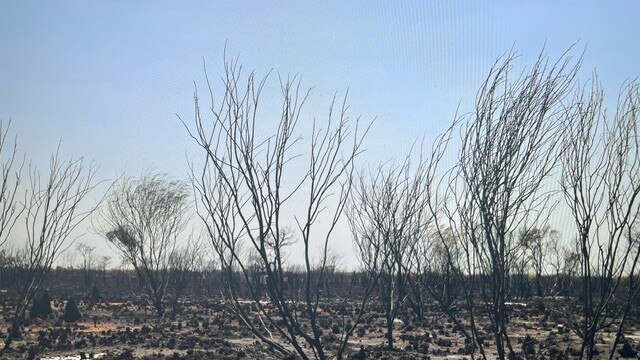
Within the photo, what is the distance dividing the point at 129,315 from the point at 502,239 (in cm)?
2761

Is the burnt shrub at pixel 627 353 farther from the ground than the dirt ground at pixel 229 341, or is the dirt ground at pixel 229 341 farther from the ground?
the burnt shrub at pixel 627 353

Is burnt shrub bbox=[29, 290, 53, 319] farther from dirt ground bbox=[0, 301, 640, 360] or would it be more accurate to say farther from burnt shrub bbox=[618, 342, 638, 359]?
burnt shrub bbox=[618, 342, 638, 359]

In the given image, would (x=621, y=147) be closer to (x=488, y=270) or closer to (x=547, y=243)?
(x=488, y=270)

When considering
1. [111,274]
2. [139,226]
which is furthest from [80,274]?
[139,226]

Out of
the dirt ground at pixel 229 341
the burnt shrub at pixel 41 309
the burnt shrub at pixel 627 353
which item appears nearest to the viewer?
the burnt shrub at pixel 627 353

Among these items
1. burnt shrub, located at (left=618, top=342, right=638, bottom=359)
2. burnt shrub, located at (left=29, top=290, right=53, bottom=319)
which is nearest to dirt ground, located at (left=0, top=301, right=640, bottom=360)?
burnt shrub, located at (left=29, top=290, right=53, bottom=319)

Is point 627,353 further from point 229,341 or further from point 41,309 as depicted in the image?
point 41,309

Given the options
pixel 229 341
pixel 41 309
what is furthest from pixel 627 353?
pixel 41 309

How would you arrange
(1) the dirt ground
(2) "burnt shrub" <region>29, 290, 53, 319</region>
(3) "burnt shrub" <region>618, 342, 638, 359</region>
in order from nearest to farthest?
1. (3) "burnt shrub" <region>618, 342, 638, 359</region>
2. (1) the dirt ground
3. (2) "burnt shrub" <region>29, 290, 53, 319</region>

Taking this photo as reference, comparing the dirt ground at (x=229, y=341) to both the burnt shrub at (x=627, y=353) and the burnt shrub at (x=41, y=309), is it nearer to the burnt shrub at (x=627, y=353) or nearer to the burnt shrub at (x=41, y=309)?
the burnt shrub at (x=41, y=309)

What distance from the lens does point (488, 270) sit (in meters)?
5.16

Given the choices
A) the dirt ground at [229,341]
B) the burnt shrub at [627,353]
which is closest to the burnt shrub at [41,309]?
the dirt ground at [229,341]

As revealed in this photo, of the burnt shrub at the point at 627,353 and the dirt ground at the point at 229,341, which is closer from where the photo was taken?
the burnt shrub at the point at 627,353

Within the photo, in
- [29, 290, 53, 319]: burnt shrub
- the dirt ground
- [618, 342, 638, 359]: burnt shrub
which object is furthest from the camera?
[29, 290, 53, 319]: burnt shrub
